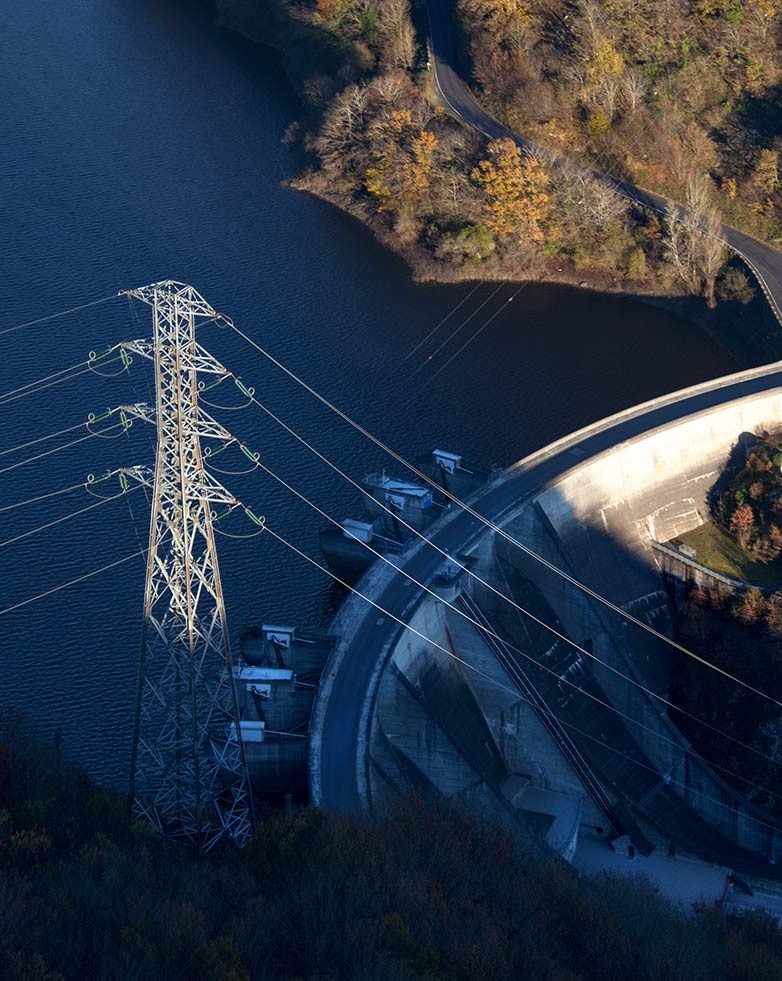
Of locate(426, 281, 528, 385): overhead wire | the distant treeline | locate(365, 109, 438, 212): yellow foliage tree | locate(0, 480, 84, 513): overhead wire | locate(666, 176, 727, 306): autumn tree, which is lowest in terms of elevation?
the distant treeline

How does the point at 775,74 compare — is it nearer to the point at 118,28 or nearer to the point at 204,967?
the point at 118,28

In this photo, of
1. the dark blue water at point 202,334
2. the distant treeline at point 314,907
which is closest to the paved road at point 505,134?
the dark blue water at point 202,334

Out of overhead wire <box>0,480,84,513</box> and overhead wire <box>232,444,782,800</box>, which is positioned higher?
overhead wire <box>0,480,84,513</box>

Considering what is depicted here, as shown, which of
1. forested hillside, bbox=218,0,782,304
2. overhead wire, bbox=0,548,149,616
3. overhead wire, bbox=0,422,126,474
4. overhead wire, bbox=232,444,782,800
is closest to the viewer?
overhead wire, bbox=0,548,149,616

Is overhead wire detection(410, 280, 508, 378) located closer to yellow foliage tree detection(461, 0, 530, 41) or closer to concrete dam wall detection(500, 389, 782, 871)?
concrete dam wall detection(500, 389, 782, 871)

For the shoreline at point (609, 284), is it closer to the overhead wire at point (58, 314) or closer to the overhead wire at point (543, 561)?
the overhead wire at point (543, 561)

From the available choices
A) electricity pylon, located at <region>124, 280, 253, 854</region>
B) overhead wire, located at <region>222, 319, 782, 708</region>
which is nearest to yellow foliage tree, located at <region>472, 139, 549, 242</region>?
overhead wire, located at <region>222, 319, 782, 708</region>

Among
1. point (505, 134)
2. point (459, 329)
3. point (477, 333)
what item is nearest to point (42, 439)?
point (459, 329)

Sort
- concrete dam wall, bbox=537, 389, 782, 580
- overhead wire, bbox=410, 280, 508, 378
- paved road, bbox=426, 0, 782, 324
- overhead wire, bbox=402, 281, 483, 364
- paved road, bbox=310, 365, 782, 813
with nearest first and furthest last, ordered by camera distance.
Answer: paved road, bbox=310, 365, 782, 813, concrete dam wall, bbox=537, 389, 782, 580, overhead wire, bbox=410, 280, 508, 378, overhead wire, bbox=402, 281, 483, 364, paved road, bbox=426, 0, 782, 324
